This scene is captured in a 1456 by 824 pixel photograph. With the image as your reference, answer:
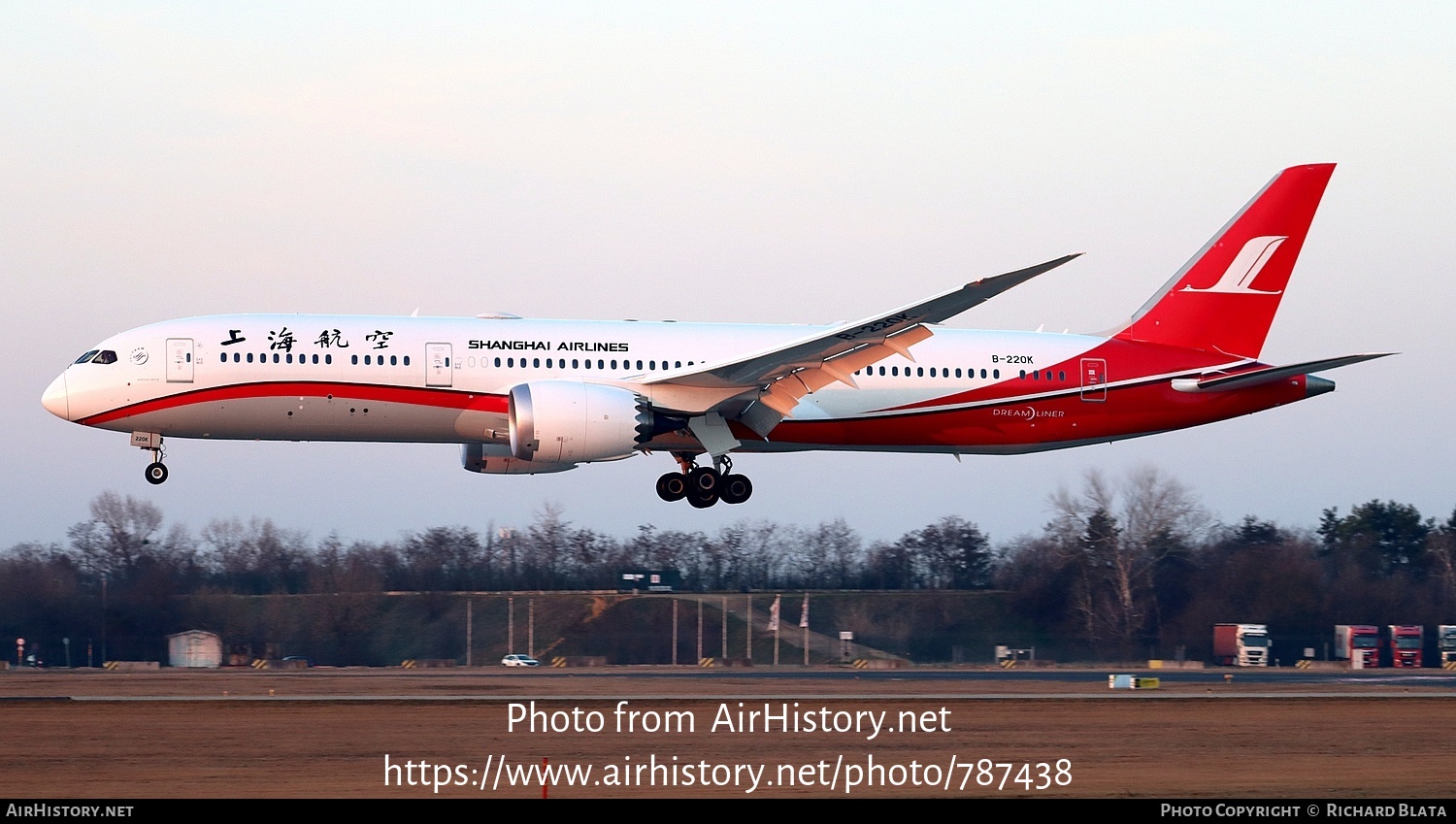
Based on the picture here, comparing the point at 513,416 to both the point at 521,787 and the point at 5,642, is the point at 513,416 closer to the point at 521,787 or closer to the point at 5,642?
the point at 521,787

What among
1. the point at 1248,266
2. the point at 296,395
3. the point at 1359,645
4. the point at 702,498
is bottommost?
the point at 1359,645

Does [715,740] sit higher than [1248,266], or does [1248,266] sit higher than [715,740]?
[1248,266]

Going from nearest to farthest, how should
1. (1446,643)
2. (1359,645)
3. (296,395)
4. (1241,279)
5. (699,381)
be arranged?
(296,395), (699,381), (1241,279), (1446,643), (1359,645)

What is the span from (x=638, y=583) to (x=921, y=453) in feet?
59.6

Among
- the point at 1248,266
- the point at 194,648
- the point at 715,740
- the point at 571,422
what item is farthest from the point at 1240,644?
the point at 194,648

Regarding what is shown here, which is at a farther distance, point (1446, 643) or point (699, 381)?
point (1446, 643)

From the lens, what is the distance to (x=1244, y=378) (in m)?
38.6

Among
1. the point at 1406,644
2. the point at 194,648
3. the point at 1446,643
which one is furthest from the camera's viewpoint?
the point at 1446,643

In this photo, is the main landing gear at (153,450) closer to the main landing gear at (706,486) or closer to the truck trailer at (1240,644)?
the main landing gear at (706,486)

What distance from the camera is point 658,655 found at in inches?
1914

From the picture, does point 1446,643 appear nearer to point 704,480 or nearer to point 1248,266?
point 1248,266

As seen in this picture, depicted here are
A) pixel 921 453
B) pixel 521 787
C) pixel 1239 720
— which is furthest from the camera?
pixel 921 453

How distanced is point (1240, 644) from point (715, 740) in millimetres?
30367
